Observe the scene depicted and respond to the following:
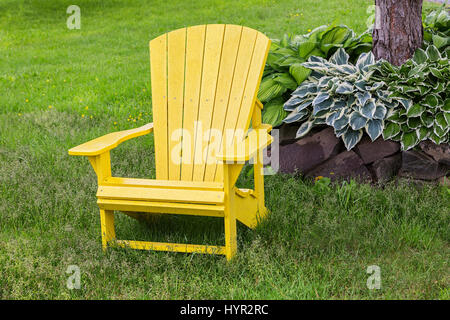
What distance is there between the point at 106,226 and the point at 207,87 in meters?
1.01

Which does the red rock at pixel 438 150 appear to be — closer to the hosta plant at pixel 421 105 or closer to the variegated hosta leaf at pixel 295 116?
the hosta plant at pixel 421 105

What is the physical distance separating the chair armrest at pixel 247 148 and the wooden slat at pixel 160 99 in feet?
1.87

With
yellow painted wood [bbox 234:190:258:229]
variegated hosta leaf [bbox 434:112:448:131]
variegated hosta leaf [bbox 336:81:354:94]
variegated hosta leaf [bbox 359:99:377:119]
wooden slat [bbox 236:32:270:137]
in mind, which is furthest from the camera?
variegated hosta leaf [bbox 336:81:354:94]

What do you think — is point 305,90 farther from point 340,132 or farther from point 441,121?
point 441,121

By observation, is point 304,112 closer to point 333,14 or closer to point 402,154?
point 402,154

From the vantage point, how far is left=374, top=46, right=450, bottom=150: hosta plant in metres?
3.34

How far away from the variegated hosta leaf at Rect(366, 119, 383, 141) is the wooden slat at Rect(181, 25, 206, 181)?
3.78ft

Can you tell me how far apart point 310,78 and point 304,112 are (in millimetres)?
291

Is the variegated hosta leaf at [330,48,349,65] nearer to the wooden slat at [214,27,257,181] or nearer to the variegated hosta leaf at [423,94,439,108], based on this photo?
the variegated hosta leaf at [423,94,439,108]

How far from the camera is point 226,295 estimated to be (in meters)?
2.38

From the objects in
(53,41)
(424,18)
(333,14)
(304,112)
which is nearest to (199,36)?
(304,112)

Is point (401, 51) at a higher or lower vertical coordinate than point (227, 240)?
higher

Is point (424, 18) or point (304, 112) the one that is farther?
point (424, 18)

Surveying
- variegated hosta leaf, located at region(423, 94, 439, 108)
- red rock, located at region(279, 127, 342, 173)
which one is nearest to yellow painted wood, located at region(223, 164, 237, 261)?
red rock, located at region(279, 127, 342, 173)
